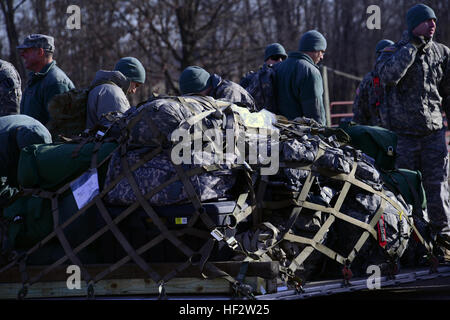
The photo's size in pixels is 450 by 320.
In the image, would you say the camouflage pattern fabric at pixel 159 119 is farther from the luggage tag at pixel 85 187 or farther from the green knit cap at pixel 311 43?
the green knit cap at pixel 311 43

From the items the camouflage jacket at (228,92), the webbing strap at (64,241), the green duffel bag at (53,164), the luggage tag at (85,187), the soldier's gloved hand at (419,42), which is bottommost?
the webbing strap at (64,241)

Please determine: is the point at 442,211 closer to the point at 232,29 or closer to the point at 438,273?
the point at 438,273

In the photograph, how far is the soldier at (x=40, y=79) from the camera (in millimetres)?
6848

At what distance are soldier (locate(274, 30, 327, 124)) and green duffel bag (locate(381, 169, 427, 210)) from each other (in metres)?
1.30

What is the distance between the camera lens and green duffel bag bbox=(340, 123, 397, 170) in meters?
5.79

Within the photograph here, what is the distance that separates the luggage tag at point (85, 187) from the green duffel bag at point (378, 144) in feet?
7.97

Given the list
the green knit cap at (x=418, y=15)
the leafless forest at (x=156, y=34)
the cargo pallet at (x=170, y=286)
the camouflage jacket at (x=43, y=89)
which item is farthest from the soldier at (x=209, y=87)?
the leafless forest at (x=156, y=34)

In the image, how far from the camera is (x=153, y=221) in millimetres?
4320

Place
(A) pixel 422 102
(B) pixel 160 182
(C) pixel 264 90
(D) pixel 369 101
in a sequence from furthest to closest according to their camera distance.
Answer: (D) pixel 369 101
(C) pixel 264 90
(A) pixel 422 102
(B) pixel 160 182

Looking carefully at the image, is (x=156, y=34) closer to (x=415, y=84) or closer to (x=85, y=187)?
(x=415, y=84)

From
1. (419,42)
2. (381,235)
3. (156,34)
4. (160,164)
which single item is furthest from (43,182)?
(156,34)

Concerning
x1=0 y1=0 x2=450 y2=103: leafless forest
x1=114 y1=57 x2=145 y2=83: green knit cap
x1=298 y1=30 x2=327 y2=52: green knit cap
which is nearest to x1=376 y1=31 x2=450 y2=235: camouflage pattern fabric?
x1=298 y1=30 x2=327 y2=52: green knit cap

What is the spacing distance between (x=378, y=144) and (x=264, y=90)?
5.65ft

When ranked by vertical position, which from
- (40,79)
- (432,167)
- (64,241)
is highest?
(40,79)
